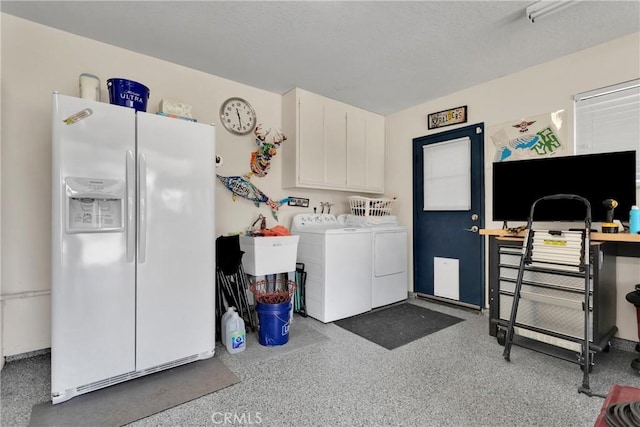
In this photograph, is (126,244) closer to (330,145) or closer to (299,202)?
(299,202)

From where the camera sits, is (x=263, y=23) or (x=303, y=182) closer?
(x=263, y=23)

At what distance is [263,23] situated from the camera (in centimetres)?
234

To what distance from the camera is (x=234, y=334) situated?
244 centimetres

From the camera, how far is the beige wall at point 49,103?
2.25 m

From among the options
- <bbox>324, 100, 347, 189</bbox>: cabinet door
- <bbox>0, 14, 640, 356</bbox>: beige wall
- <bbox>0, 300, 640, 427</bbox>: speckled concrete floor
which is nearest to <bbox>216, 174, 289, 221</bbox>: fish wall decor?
<bbox>0, 14, 640, 356</bbox>: beige wall

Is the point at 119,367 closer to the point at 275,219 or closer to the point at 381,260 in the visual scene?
the point at 275,219

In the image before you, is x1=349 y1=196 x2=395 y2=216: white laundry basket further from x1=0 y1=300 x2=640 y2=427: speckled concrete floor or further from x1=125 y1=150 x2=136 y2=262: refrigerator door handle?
x1=125 y1=150 x2=136 y2=262: refrigerator door handle

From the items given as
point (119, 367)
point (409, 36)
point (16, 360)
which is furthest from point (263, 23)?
point (16, 360)

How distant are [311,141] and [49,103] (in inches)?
91.4

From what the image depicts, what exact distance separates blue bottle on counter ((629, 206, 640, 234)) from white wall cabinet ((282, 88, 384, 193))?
8.35ft

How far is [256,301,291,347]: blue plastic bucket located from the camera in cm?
256

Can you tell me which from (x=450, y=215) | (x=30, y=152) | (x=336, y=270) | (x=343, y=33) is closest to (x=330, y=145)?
(x=343, y=33)

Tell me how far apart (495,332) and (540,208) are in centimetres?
116

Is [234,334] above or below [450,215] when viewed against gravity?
below
